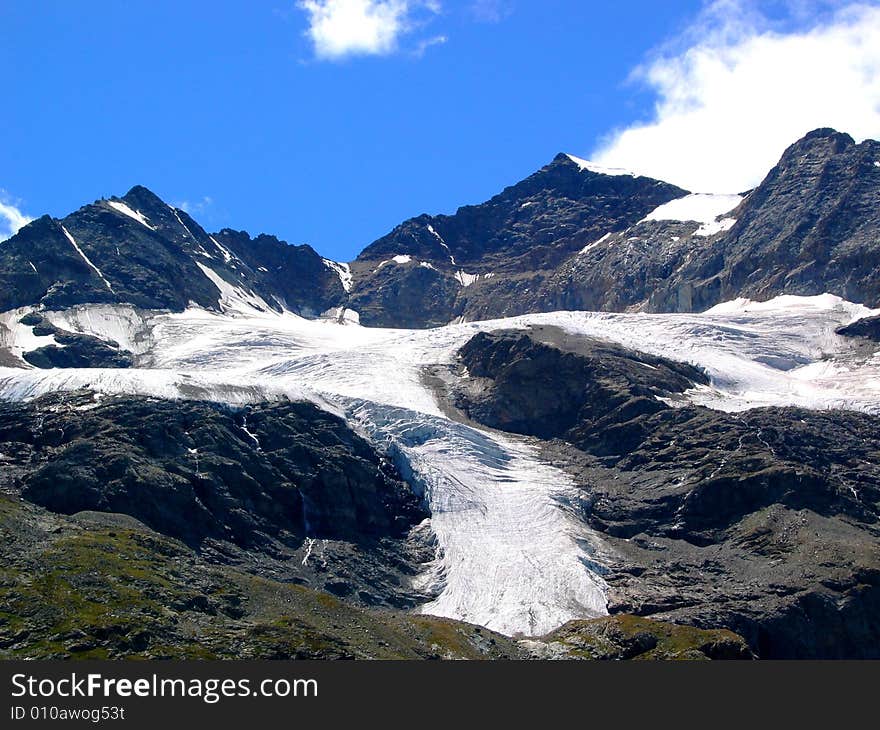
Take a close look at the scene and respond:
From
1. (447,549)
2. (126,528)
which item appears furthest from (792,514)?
(126,528)

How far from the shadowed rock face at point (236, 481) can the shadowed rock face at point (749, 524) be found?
2918 centimetres

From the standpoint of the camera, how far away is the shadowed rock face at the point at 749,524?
142625 millimetres

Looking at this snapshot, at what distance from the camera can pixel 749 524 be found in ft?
543

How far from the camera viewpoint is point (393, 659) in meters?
109

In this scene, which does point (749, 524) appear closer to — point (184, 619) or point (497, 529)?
point (497, 529)

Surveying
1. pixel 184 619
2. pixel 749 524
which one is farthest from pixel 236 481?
pixel 749 524

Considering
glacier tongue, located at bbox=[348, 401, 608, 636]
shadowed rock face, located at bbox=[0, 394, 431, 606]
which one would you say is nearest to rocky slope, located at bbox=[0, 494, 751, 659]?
shadowed rock face, located at bbox=[0, 394, 431, 606]

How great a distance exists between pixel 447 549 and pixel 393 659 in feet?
182

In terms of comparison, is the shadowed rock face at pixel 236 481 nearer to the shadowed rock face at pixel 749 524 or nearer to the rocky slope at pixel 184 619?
the rocky slope at pixel 184 619

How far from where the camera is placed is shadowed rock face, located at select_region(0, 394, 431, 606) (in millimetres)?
151250

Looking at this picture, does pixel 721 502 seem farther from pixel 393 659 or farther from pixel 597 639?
pixel 393 659

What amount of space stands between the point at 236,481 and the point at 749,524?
6674cm

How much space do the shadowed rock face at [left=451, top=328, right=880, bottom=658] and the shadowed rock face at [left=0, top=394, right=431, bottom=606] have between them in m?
29.2

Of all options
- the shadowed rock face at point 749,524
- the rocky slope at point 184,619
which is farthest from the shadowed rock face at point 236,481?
the shadowed rock face at point 749,524
